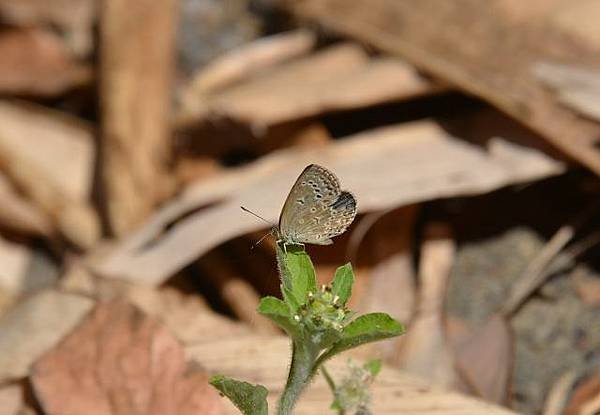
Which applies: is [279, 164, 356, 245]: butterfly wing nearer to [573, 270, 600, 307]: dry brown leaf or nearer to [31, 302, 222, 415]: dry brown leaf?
[31, 302, 222, 415]: dry brown leaf

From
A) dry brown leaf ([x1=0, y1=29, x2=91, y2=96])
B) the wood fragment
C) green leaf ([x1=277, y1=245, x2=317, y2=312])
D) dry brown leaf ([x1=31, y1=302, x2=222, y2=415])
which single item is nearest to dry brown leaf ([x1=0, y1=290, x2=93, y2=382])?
dry brown leaf ([x1=31, y1=302, x2=222, y2=415])

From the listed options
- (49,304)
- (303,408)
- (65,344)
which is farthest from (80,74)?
(303,408)

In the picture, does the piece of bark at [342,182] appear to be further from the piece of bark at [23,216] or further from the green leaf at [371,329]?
the green leaf at [371,329]

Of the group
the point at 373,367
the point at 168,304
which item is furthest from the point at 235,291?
the point at 373,367

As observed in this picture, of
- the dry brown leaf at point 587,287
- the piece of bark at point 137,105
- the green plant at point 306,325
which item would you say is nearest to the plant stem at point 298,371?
the green plant at point 306,325

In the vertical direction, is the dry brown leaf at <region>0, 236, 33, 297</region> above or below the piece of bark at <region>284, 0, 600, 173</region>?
below
